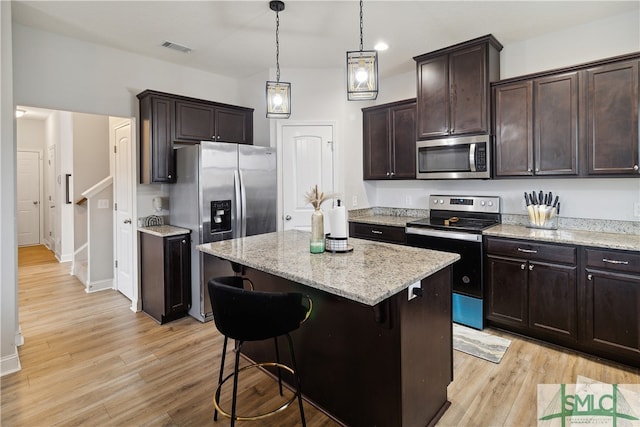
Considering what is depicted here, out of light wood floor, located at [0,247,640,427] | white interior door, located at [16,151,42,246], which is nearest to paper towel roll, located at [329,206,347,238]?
light wood floor, located at [0,247,640,427]

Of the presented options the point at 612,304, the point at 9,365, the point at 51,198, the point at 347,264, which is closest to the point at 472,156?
the point at 612,304

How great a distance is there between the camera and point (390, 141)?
418 centimetres

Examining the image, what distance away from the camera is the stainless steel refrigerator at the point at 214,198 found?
3457 millimetres

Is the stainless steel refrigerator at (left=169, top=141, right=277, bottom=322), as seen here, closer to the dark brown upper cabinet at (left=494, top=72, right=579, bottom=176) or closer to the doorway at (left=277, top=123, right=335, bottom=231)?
the doorway at (left=277, top=123, right=335, bottom=231)

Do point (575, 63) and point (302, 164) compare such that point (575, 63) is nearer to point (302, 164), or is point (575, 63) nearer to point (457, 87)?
point (457, 87)

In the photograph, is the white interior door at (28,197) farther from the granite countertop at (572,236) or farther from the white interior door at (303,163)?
the granite countertop at (572,236)

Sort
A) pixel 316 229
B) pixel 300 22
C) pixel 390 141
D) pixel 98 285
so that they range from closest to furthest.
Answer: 1. pixel 316 229
2. pixel 300 22
3. pixel 390 141
4. pixel 98 285

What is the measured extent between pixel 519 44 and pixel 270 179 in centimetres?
293

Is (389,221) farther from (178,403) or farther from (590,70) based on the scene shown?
(178,403)

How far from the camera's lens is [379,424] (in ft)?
5.90

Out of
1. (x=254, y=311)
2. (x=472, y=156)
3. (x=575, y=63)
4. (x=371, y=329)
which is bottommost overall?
(x=371, y=329)

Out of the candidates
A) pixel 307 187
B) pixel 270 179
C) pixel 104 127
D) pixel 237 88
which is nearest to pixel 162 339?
pixel 270 179

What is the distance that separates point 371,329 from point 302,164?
2756 mm

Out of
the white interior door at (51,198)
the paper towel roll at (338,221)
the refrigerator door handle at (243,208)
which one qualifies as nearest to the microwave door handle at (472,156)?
the paper towel roll at (338,221)
